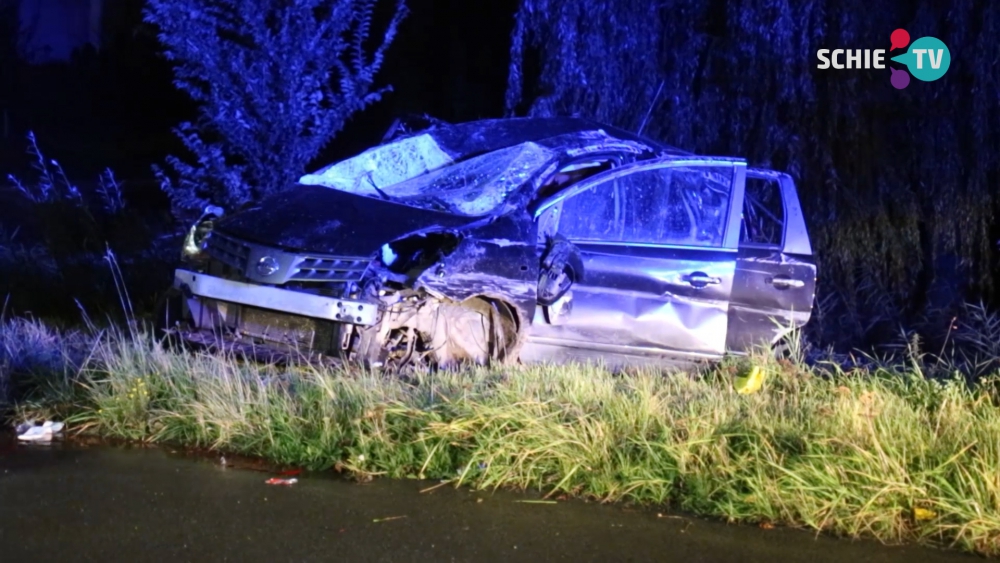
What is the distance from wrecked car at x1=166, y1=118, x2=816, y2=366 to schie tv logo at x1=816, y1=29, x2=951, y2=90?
3055 mm

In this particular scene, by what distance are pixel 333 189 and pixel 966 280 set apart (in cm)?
633

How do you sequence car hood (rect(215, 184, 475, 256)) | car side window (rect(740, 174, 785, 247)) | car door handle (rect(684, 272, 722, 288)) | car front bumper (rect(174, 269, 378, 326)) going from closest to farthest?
car front bumper (rect(174, 269, 378, 326)) → car hood (rect(215, 184, 475, 256)) → car door handle (rect(684, 272, 722, 288)) → car side window (rect(740, 174, 785, 247))

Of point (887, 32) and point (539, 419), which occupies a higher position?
point (887, 32)

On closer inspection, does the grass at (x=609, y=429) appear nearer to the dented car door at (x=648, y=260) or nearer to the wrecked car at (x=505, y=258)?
the wrecked car at (x=505, y=258)

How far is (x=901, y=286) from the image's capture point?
11.3 m

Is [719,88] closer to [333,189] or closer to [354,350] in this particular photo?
[333,189]

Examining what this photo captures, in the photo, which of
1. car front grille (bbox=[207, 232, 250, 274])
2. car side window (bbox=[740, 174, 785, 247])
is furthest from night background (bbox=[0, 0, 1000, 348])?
car front grille (bbox=[207, 232, 250, 274])

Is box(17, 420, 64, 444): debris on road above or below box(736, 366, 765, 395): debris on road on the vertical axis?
below

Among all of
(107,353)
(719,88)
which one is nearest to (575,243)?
(107,353)

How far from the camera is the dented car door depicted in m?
7.45

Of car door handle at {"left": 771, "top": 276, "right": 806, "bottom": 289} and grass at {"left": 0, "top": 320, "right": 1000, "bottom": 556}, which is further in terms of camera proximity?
car door handle at {"left": 771, "top": 276, "right": 806, "bottom": 289}

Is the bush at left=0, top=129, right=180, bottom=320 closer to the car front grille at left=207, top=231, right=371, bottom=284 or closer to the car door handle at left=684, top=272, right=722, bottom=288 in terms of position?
the car front grille at left=207, top=231, right=371, bottom=284

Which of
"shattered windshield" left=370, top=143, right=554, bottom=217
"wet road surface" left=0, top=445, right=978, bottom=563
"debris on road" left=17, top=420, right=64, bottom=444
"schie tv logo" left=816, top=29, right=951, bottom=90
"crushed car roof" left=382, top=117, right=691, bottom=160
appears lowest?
"wet road surface" left=0, top=445, right=978, bottom=563

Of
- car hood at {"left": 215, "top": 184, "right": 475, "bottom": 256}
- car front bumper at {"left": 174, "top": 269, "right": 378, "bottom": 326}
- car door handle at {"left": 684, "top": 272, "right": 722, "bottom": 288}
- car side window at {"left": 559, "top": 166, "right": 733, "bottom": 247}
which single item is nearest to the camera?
car front bumper at {"left": 174, "top": 269, "right": 378, "bottom": 326}
